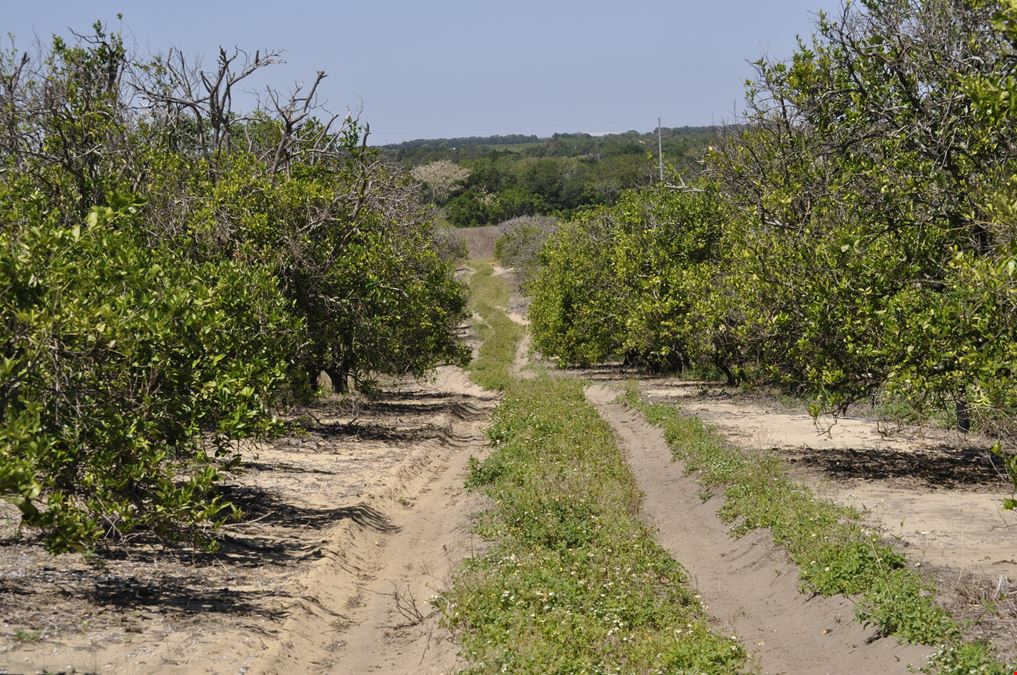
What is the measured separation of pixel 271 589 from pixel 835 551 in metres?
6.04

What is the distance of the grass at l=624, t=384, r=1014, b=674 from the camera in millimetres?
8414

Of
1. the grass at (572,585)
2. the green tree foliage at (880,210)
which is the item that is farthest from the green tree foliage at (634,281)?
the grass at (572,585)

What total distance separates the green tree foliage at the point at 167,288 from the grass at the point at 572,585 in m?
2.90

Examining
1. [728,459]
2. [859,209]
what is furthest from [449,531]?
[859,209]

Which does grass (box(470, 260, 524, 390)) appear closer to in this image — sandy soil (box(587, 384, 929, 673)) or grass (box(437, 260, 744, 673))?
grass (box(437, 260, 744, 673))

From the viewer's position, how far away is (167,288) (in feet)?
34.8

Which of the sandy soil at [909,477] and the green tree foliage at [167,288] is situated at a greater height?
the green tree foliage at [167,288]

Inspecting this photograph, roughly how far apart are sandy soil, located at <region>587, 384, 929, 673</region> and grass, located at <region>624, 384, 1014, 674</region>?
0.16 metres

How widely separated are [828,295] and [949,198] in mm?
2105

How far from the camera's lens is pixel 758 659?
947 centimetres

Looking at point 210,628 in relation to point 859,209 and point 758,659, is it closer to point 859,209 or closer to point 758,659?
point 758,659

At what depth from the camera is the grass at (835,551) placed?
27.6 feet

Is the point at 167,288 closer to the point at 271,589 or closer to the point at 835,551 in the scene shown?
the point at 271,589

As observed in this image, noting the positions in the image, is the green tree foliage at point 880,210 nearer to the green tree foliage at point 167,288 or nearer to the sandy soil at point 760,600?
the sandy soil at point 760,600
